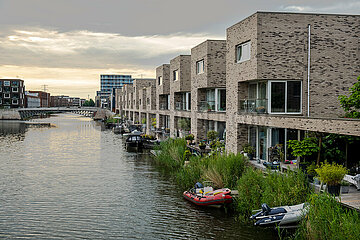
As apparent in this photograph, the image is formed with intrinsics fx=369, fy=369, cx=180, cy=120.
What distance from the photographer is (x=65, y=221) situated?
51.8 feet

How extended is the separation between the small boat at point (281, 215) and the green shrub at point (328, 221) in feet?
1.25

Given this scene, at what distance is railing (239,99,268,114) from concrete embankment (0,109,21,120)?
335 ft

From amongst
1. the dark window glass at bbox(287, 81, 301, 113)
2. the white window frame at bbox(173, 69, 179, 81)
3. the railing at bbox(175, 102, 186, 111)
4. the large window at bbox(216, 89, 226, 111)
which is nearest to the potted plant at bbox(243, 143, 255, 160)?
the dark window glass at bbox(287, 81, 301, 113)

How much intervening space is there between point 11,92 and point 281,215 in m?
135

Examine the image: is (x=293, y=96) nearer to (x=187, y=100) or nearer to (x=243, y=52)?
(x=243, y=52)

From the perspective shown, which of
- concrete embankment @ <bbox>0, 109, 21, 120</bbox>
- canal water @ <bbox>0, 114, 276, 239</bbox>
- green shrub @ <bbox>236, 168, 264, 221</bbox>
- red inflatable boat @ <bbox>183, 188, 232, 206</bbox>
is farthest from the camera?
concrete embankment @ <bbox>0, 109, 21, 120</bbox>

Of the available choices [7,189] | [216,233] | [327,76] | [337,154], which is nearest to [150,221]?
[216,233]

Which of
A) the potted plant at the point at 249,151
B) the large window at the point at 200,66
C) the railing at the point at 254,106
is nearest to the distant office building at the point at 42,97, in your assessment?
the large window at the point at 200,66

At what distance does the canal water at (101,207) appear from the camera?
14.4 meters

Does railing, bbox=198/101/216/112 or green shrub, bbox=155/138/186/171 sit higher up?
railing, bbox=198/101/216/112

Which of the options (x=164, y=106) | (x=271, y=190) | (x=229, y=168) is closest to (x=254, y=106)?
(x=229, y=168)

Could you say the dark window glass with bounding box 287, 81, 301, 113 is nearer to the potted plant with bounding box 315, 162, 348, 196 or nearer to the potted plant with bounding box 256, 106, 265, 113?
the potted plant with bounding box 256, 106, 265, 113

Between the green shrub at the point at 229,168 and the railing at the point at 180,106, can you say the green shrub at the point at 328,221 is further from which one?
the railing at the point at 180,106

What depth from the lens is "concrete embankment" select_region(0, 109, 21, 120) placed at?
109m
